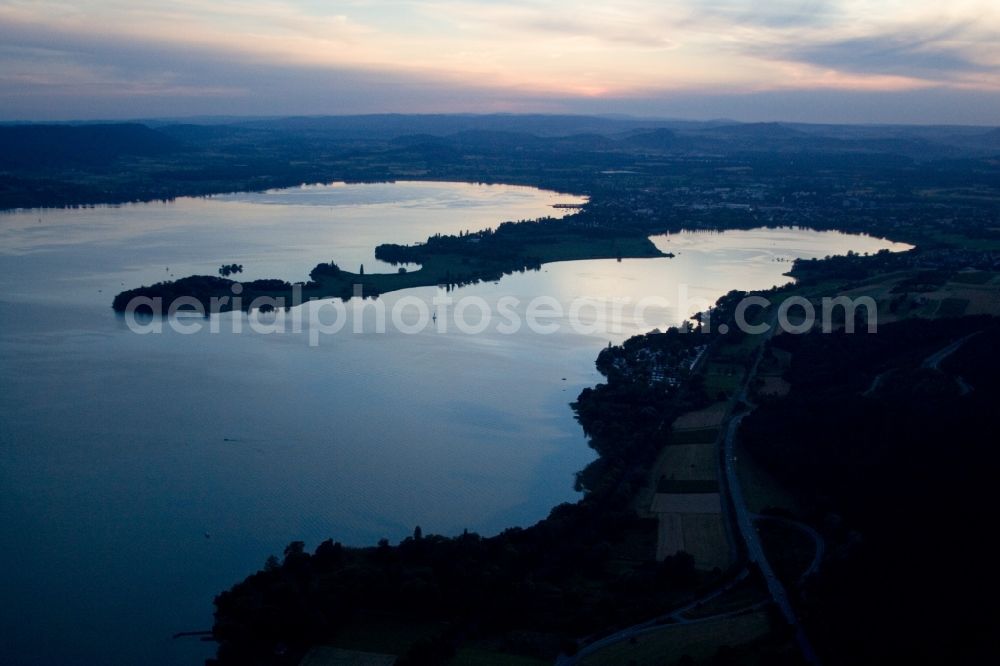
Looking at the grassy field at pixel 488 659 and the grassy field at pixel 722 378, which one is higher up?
the grassy field at pixel 722 378

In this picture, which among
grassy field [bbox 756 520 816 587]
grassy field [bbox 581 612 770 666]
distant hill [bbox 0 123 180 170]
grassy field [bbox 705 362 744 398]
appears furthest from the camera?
distant hill [bbox 0 123 180 170]

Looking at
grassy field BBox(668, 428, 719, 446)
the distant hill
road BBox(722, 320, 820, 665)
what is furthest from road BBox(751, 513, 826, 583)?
the distant hill

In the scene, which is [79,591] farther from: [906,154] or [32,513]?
[906,154]

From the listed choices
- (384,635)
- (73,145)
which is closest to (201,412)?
(384,635)

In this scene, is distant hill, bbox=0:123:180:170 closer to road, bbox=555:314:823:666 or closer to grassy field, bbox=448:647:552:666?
road, bbox=555:314:823:666

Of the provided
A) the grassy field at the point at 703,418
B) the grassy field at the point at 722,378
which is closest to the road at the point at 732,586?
the grassy field at the point at 703,418

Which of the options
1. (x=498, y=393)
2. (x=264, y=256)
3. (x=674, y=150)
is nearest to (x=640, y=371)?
(x=498, y=393)

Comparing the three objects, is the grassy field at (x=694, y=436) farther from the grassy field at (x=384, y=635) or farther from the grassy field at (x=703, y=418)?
the grassy field at (x=384, y=635)
